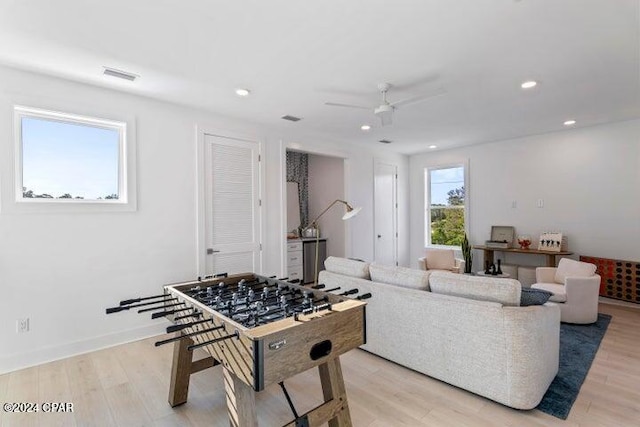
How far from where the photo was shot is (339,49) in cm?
236

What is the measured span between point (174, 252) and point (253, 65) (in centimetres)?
214

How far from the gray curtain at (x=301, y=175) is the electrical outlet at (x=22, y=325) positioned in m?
4.16

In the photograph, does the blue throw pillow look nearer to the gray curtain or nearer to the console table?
the console table

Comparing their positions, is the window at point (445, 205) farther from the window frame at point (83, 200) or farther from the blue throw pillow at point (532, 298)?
the window frame at point (83, 200)

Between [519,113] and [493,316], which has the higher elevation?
[519,113]

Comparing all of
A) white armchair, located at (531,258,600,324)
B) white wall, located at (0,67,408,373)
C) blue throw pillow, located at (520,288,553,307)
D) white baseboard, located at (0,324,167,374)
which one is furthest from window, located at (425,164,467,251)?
white baseboard, located at (0,324,167,374)

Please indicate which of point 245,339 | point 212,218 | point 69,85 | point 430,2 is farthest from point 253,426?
point 69,85

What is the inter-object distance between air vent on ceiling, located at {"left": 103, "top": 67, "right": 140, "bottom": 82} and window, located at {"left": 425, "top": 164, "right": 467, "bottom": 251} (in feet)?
17.3

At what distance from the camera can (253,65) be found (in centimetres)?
262

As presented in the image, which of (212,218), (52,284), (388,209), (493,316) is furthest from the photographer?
(388,209)

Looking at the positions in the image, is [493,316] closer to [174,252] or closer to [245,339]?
[245,339]

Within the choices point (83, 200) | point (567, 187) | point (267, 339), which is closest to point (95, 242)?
point (83, 200)

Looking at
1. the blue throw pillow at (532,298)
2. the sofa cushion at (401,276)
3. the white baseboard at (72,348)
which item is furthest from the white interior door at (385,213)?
the white baseboard at (72,348)

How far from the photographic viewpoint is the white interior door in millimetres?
5965
